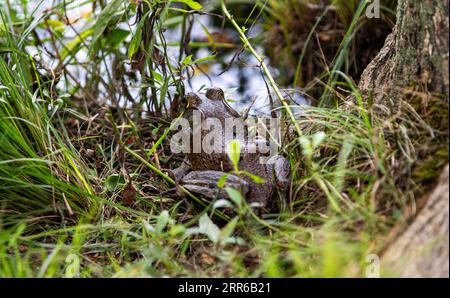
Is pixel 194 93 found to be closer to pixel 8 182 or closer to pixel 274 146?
pixel 274 146

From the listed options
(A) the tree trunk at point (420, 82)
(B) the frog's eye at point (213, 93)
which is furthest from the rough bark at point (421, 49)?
(B) the frog's eye at point (213, 93)

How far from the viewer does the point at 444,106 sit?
1.67m

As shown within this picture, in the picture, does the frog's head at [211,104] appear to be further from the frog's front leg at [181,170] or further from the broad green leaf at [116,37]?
the broad green leaf at [116,37]

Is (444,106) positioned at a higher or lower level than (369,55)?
lower

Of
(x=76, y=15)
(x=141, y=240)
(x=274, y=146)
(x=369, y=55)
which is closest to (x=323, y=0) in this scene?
(x=369, y=55)

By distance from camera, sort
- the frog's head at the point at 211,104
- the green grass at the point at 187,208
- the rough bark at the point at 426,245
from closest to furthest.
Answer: the rough bark at the point at 426,245 → the green grass at the point at 187,208 → the frog's head at the point at 211,104

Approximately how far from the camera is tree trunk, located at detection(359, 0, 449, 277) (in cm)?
142

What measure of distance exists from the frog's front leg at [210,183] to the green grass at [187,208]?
57 millimetres

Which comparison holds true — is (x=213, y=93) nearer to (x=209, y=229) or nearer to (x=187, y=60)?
(x=187, y=60)

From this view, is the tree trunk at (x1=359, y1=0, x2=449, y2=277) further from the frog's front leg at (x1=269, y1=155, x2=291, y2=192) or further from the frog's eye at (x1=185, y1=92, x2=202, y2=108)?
the frog's eye at (x1=185, y1=92, x2=202, y2=108)

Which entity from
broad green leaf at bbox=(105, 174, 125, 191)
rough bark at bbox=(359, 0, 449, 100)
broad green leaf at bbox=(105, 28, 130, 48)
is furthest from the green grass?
broad green leaf at bbox=(105, 28, 130, 48)

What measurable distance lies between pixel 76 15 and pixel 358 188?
→ 2692 millimetres

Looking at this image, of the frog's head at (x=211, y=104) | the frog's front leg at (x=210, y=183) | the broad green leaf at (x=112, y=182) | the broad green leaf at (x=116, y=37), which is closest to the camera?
the frog's front leg at (x=210, y=183)

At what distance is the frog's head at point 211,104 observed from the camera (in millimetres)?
2270
